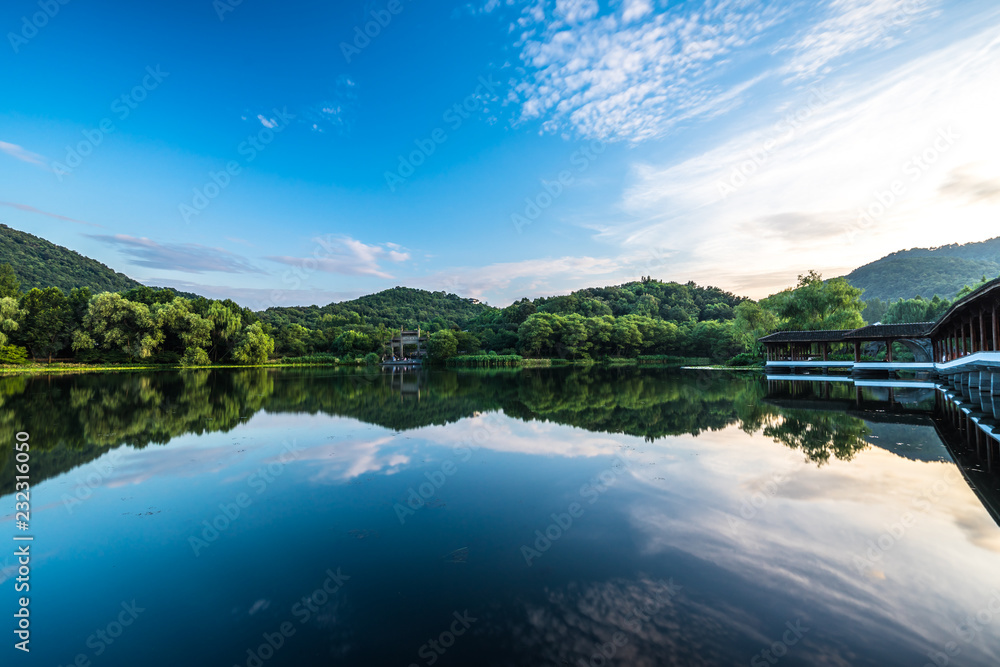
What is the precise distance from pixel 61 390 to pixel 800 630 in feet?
98.4

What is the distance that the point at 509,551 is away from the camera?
15.1ft

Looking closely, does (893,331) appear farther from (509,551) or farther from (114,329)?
(114,329)

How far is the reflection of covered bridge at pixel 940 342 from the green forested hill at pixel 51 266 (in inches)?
3795

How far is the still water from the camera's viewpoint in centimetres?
308

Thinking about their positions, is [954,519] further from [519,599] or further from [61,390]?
[61,390]

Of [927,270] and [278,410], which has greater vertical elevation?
[927,270]

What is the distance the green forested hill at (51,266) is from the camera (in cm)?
6506

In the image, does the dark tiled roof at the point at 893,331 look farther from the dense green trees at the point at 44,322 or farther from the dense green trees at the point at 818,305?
the dense green trees at the point at 44,322

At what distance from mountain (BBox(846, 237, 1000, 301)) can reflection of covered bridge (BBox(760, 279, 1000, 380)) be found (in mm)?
107573

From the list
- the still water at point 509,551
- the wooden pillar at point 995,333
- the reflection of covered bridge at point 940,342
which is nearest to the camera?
the still water at point 509,551

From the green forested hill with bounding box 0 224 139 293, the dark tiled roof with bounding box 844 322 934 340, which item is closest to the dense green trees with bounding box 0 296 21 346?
the green forested hill with bounding box 0 224 139 293

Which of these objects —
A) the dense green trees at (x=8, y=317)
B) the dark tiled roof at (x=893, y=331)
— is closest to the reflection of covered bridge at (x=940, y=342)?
the dark tiled roof at (x=893, y=331)

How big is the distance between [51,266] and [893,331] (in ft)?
365

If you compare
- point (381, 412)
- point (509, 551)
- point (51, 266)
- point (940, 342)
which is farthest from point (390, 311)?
point (509, 551)
